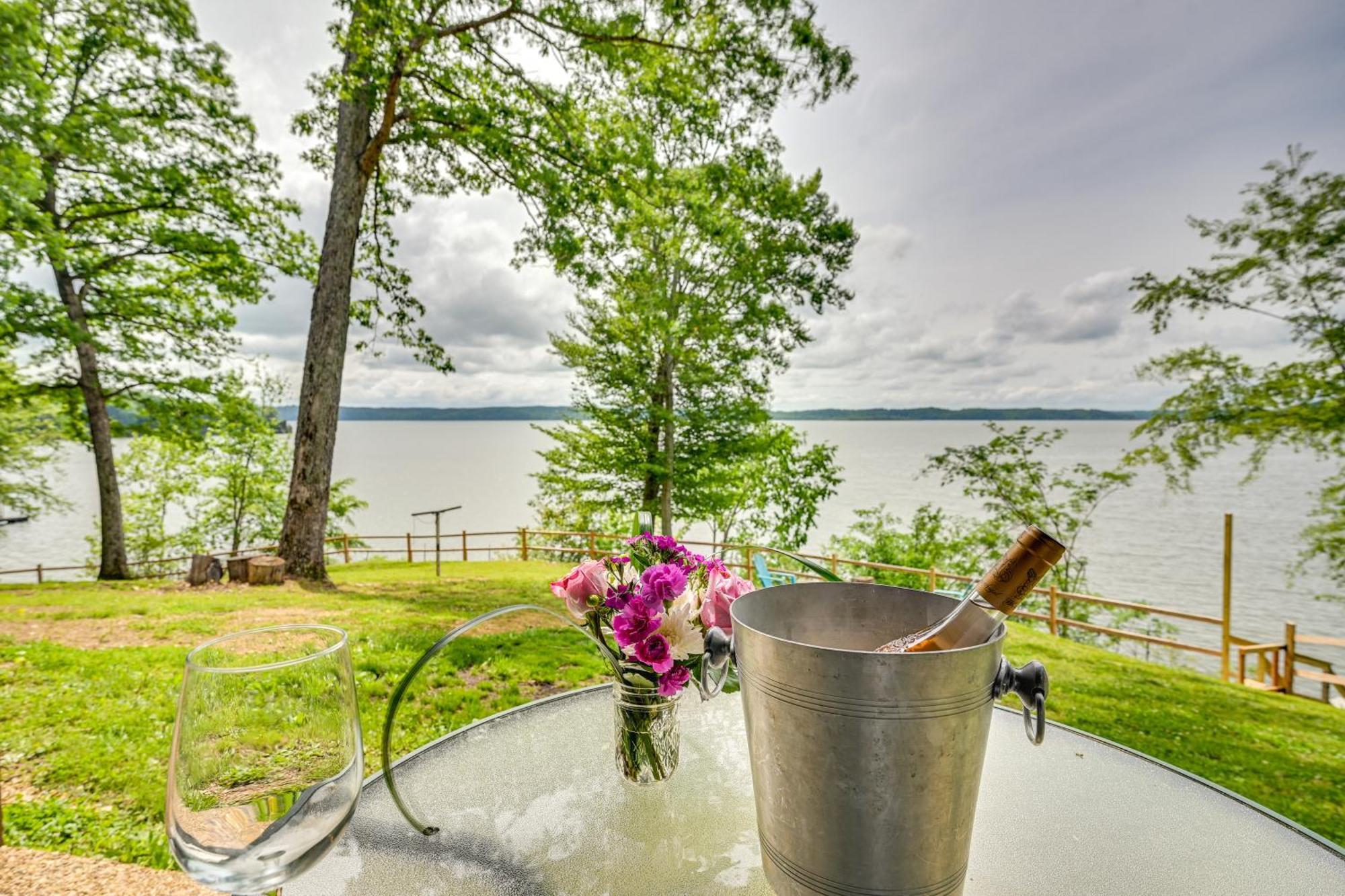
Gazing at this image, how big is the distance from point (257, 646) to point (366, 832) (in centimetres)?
37

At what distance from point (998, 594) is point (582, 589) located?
63cm

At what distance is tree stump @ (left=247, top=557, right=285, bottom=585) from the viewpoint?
26.1 ft

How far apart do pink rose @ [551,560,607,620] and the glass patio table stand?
0.31 meters

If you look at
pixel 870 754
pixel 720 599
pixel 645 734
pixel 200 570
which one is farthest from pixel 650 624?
pixel 200 570

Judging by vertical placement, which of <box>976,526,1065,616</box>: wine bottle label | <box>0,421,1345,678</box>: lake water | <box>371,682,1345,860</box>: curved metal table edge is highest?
<box>976,526,1065,616</box>: wine bottle label

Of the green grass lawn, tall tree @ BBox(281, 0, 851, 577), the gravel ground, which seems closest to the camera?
the gravel ground

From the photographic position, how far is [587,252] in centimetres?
974

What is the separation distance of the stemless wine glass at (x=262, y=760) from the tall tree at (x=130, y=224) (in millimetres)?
10232

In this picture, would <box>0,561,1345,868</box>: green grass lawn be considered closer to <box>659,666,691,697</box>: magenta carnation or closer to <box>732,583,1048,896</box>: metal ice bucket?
<box>659,666,691,697</box>: magenta carnation

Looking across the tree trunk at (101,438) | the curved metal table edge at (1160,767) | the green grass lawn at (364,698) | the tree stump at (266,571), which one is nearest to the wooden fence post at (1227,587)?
the green grass lawn at (364,698)

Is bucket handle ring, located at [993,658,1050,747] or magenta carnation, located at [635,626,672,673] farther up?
bucket handle ring, located at [993,658,1050,747]

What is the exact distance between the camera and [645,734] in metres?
0.98

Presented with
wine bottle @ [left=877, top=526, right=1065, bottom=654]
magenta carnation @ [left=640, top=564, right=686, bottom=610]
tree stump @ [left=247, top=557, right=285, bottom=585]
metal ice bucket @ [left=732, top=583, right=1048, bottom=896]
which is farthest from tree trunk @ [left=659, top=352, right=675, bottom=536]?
metal ice bucket @ [left=732, top=583, right=1048, bottom=896]

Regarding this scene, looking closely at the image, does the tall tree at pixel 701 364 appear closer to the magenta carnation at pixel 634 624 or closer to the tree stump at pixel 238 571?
the tree stump at pixel 238 571
